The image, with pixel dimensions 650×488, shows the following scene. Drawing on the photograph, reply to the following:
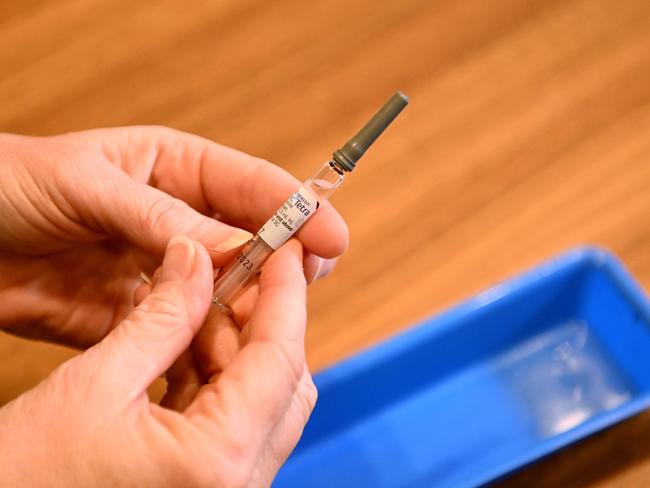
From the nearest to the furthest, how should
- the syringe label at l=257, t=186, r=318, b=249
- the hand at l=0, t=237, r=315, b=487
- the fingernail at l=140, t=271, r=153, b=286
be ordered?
1. the hand at l=0, t=237, r=315, b=487
2. the syringe label at l=257, t=186, r=318, b=249
3. the fingernail at l=140, t=271, r=153, b=286

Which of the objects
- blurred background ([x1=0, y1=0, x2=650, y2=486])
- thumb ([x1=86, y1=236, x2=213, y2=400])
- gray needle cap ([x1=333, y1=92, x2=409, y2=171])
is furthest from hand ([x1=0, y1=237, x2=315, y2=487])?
blurred background ([x1=0, y1=0, x2=650, y2=486])

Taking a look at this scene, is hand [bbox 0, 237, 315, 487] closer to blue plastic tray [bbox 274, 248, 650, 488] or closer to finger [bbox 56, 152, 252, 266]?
finger [bbox 56, 152, 252, 266]

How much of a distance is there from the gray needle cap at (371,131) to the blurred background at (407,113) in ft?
0.87

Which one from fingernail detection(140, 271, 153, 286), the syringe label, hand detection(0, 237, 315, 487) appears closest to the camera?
hand detection(0, 237, 315, 487)

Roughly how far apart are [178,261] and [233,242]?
0.20 ft

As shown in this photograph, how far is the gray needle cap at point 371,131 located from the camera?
1.40 ft

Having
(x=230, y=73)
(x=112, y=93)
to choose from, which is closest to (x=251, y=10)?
(x=230, y=73)

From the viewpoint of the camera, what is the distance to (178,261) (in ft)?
1.42

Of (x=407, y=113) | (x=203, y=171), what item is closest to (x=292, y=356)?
(x=203, y=171)

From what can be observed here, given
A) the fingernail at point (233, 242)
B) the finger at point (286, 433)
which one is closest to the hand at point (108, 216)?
the fingernail at point (233, 242)

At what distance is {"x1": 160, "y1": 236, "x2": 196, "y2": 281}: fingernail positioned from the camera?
432 mm

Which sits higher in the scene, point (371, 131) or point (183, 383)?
point (371, 131)

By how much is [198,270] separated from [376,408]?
1.09ft

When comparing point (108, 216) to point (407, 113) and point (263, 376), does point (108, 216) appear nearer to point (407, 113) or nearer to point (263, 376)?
point (263, 376)
